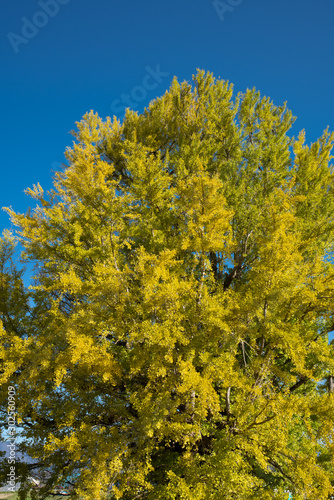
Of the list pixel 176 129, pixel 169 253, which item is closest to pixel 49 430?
pixel 169 253

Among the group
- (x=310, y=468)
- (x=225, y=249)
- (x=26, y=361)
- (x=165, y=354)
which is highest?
(x=225, y=249)

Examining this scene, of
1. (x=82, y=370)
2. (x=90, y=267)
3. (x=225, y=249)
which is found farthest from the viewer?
(x=90, y=267)

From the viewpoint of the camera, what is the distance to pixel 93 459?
12.8 feet

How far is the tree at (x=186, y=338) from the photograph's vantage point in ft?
12.4

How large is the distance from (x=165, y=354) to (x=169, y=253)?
152 centimetres

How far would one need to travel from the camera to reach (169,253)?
4336 millimetres

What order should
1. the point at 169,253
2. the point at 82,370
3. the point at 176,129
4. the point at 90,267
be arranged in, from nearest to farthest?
the point at 169,253, the point at 82,370, the point at 90,267, the point at 176,129

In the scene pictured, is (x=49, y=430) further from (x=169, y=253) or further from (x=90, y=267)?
(x=169, y=253)

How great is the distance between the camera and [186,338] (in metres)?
3.96

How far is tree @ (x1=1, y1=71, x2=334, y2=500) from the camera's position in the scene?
12.4 feet

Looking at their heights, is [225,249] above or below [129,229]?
below

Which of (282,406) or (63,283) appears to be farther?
(63,283)

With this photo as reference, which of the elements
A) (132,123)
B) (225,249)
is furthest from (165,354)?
(132,123)

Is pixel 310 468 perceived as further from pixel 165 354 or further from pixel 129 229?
pixel 129 229
